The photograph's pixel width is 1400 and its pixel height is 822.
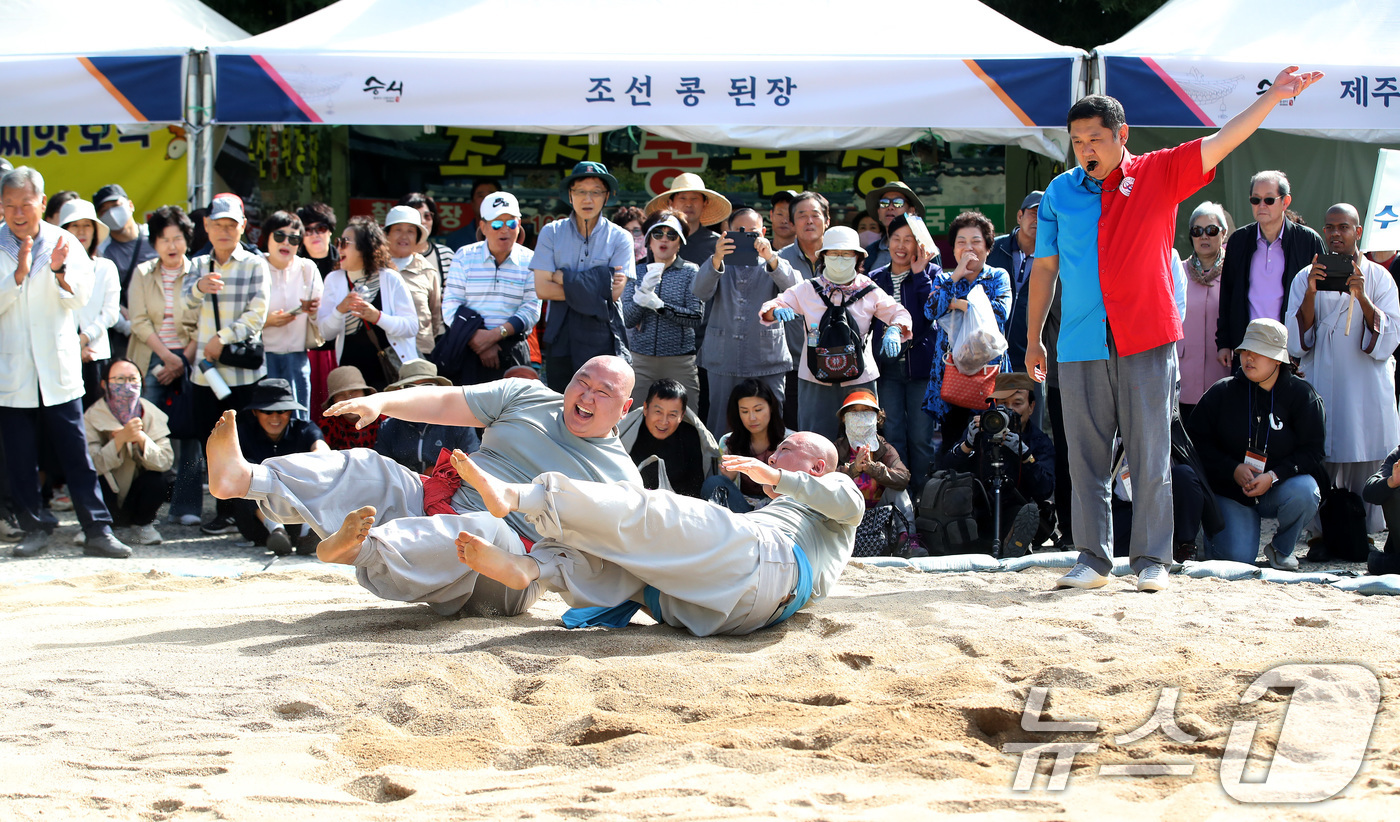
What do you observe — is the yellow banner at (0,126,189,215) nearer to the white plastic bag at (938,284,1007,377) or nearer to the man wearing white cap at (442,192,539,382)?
the man wearing white cap at (442,192,539,382)

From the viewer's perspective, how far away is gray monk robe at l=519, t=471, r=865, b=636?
3693mm

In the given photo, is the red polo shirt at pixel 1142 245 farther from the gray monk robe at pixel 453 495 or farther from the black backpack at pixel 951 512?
the gray monk robe at pixel 453 495

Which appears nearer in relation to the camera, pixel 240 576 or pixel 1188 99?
pixel 240 576

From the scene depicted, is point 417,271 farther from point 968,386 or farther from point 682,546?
point 682,546

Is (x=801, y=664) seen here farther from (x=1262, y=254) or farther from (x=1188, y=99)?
(x=1188, y=99)

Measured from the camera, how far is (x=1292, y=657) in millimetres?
3545

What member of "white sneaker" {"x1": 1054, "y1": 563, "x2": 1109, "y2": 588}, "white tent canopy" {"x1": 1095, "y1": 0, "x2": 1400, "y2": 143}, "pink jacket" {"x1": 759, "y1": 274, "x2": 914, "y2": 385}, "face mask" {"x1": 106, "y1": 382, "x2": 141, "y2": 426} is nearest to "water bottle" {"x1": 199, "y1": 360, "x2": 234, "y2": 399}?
"face mask" {"x1": 106, "y1": 382, "x2": 141, "y2": 426}

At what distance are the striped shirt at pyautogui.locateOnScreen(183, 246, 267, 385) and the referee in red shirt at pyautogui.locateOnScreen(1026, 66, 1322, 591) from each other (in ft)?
13.3

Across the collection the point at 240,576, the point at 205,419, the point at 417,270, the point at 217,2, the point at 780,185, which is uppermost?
the point at 217,2

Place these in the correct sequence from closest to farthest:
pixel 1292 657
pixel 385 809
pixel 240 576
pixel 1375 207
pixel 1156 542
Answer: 1. pixel 385 809
2. pixel 1292 657
3. pixel 1156 542
4. pixel 240 576
5. pixel 1375 207

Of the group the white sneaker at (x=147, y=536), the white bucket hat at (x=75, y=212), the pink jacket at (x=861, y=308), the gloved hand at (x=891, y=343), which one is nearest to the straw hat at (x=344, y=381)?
the white sneaker at (x=147, y=536)

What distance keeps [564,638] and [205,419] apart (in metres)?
3.62

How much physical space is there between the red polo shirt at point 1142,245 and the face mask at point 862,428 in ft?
5.57

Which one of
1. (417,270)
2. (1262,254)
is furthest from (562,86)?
(1262,254)
